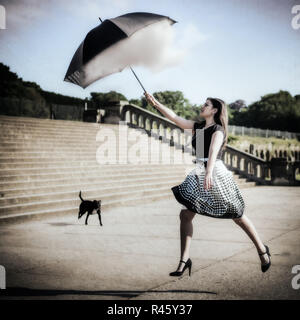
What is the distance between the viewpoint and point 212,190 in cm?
372

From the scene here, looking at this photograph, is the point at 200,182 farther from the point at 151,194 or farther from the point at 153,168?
the point at 153,168

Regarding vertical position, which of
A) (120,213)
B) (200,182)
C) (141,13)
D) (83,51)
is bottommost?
(120,213)

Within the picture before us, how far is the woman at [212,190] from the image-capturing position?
371 centimetres

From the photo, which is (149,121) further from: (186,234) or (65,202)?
(186,234)

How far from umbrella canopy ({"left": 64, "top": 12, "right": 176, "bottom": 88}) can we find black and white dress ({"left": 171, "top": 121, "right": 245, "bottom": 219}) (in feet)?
4.88

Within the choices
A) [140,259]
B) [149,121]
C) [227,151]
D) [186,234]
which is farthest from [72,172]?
[149,121]

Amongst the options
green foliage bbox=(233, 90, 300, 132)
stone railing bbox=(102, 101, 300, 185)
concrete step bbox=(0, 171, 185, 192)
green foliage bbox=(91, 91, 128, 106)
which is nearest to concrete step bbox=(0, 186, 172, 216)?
concrete step bbox=(0, 171, 185, 192)

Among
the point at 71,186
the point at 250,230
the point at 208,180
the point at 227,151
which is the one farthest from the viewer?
the point at 227,151

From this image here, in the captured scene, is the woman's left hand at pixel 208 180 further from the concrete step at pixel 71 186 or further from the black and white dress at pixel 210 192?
the concrete step at pixel 71 186

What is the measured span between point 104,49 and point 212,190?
7.05ft
